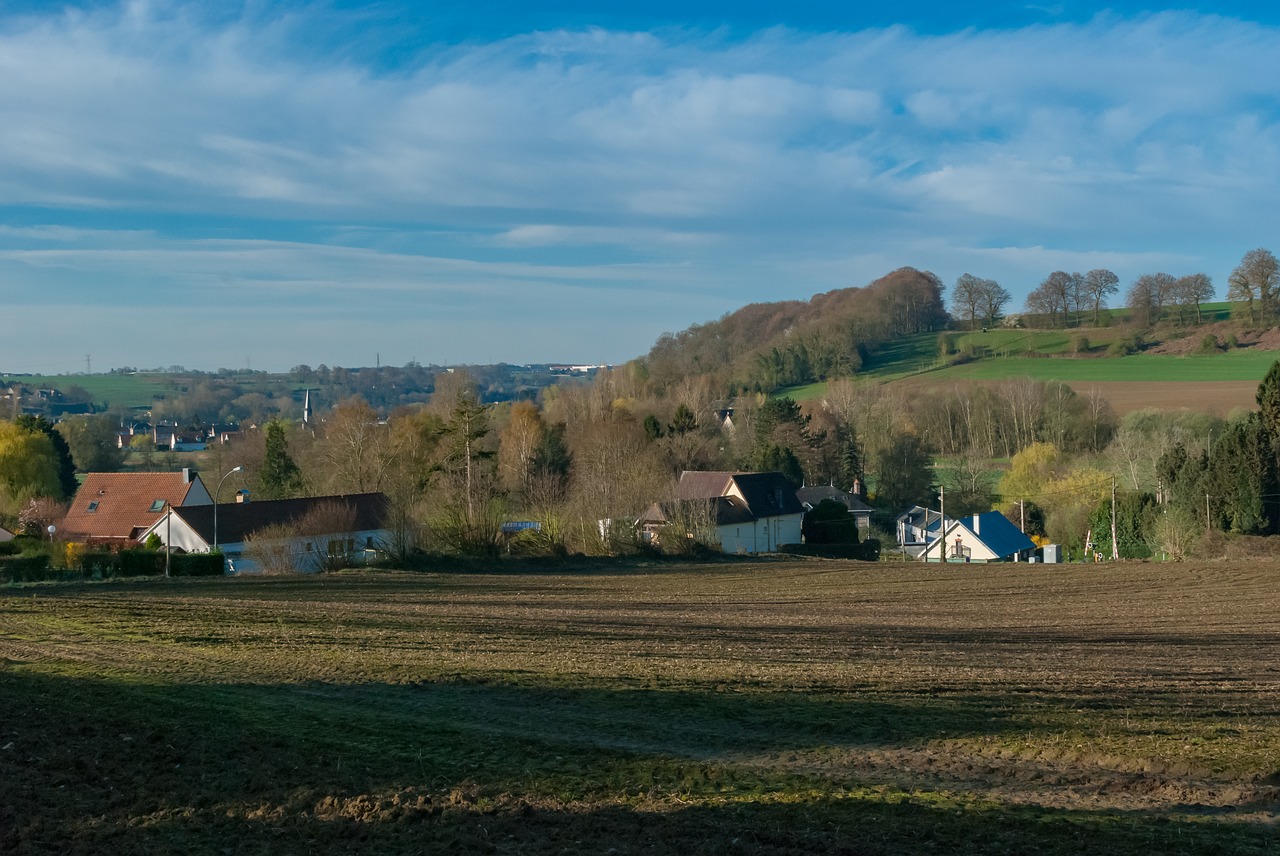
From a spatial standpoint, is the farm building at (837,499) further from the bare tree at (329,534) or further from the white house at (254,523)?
the bare tree at (329,534)

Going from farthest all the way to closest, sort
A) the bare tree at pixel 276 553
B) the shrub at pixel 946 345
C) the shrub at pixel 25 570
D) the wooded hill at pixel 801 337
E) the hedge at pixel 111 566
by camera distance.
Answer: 1. the shrub at pixel 946 345
2. the wooded hill at pixel 801 337
3. the bare tree at pixel 276 553
4. the hedge at pixel 111 566
5. the shrub at pixel 25 570

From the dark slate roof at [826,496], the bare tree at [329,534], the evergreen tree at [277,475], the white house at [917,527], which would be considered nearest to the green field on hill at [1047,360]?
the dark slate roof at [826,496]

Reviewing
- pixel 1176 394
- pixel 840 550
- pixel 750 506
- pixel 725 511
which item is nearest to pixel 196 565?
pixel 725 511

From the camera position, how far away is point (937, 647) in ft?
67.8

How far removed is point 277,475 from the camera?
6719 centimetres

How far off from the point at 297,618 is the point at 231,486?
53958mm

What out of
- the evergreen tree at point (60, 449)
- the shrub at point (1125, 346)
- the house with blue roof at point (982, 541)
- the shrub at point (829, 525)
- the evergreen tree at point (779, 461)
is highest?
the shrub at point (1125, 346)

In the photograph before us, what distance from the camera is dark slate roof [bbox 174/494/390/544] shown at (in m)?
51.7

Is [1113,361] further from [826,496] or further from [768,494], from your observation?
[768,494]

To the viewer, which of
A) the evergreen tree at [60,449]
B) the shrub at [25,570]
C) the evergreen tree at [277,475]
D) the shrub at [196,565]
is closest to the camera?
the shrub at [25,570]

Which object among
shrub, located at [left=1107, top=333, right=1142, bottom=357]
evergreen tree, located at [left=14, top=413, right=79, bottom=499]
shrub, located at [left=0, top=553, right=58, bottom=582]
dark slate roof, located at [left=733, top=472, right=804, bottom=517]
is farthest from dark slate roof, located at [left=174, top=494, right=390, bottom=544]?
shrub, located at [left=1107, top=333, right=1142, bottom=357]

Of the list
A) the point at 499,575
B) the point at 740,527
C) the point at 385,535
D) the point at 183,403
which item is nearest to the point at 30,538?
the point at 385,535

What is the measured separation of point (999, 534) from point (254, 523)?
46444 mm

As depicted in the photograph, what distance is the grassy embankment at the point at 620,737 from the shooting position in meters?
8.07
